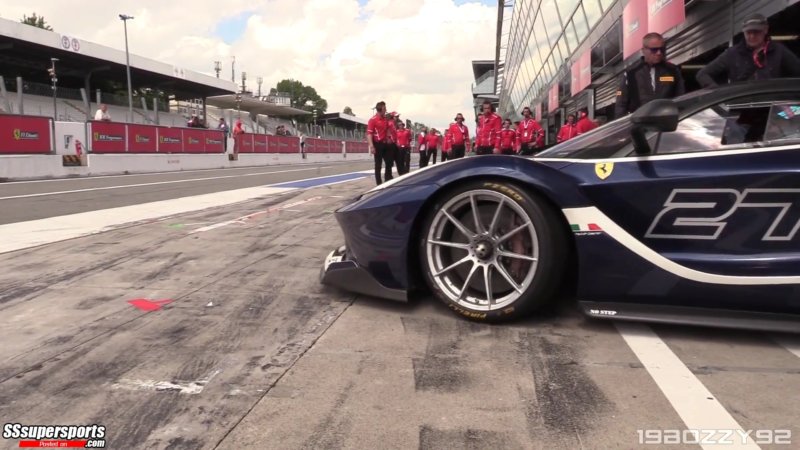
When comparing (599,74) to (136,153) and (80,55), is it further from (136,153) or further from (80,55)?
(80,55)

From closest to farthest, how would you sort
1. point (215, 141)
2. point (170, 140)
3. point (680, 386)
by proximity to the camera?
point (680, 386)
point (170, 140)
point (215, 141)

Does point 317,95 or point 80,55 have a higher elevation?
point 317,95

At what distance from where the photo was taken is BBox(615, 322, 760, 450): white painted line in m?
1.95

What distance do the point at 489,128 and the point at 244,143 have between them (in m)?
22.6

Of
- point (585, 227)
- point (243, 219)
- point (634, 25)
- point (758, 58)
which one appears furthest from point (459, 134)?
point (585, 227)

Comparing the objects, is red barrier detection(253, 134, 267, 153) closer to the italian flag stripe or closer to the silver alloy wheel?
the silver alloy wheel

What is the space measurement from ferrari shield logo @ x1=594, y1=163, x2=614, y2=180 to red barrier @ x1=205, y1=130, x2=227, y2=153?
26.6 m

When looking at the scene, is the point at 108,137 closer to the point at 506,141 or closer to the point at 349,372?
the point at 506,141

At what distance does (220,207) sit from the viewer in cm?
830

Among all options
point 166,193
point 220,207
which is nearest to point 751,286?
point 220,207

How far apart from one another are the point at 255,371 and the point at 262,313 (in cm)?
80

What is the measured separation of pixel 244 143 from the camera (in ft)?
102

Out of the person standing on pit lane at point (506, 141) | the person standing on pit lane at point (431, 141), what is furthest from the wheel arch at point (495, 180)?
the person standing on pit lane at point (431, 141)

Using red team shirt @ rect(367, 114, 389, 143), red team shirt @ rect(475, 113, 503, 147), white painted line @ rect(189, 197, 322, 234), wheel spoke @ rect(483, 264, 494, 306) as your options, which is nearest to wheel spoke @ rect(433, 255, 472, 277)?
wheel spoke @ rect(483, 264, 494, 306)
